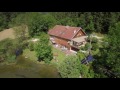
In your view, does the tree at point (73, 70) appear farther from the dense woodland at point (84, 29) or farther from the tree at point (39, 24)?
the tree at point (39, 24)

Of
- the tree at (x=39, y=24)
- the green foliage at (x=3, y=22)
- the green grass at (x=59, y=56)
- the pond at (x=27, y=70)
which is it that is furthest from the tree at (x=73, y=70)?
the green foliage at (x=3, y=22)

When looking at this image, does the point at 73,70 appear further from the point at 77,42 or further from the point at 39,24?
the point at 39,24

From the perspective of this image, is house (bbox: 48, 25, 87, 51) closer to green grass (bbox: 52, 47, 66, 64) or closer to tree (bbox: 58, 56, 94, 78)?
green grass (bbox: 52, 47, 66, 64)

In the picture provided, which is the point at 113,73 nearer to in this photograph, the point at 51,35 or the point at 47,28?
the point at 51,35

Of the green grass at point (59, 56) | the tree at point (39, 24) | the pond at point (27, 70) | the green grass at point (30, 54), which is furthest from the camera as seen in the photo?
the tree at point (39, 24)

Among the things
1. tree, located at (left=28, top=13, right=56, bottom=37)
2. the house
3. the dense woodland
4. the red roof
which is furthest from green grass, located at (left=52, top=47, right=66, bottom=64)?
tree, located at (left=28, top=13, right=56, bottom=37)

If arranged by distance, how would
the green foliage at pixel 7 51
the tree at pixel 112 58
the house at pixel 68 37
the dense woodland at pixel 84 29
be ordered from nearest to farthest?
the tree at pixel 112 58
the dense woodland at pixel 84 29
the green foliage at pixel 7 51
the house at pixel 68 37
